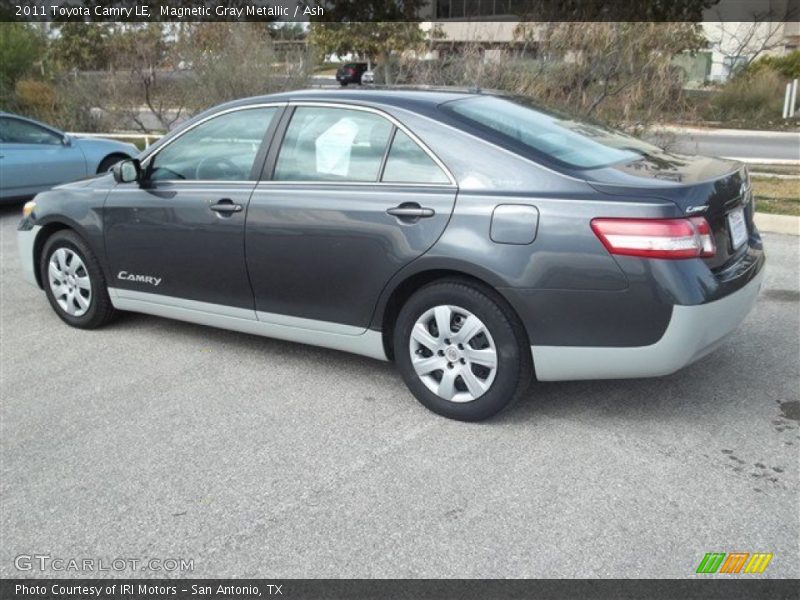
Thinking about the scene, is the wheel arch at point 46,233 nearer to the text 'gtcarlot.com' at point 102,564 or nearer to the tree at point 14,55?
the text 'gtcarlot.com' at point 102,564

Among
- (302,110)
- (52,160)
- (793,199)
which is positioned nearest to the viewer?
(302,110)

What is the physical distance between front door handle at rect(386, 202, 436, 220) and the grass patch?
6.49 meters

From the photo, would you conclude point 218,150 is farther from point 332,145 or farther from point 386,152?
point 386,152

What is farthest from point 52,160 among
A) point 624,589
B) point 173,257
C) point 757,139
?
point 757,139

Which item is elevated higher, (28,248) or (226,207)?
(226,207)

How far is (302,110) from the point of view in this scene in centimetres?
479

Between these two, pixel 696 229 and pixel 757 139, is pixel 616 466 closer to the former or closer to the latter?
pixel 696 229

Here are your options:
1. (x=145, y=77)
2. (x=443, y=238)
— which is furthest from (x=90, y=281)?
(x=145, y=77)

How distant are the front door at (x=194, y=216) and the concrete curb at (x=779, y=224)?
235 inches

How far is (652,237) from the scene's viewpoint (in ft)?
12.1

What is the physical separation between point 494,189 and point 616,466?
4.65 ft

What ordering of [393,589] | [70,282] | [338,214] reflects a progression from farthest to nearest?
[70,282]
[338,214]
[393,589]

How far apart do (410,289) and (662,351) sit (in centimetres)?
131

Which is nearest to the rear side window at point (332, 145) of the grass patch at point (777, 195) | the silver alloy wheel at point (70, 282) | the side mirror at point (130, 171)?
the side mirror at point (130, 171)
